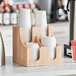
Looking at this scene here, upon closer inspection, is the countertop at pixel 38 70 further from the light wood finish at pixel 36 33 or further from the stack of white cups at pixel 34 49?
the light wood finish at pixel 36 33

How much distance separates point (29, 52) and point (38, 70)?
0.16 m

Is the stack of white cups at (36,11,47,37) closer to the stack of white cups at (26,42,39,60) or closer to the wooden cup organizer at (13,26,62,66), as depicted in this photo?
the wooden cup organizer at (13,26,62,66)

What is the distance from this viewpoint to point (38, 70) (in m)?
2.12

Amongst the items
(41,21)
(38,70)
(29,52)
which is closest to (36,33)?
(41,21)

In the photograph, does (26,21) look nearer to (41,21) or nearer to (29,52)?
(41,21)

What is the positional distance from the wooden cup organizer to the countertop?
0.05 metres

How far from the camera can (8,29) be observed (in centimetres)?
468

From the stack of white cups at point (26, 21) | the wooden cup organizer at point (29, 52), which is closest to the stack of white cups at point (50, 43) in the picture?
the wooden cup organizer at point (29, 52)

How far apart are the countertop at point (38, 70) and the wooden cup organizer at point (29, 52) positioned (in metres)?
0.05

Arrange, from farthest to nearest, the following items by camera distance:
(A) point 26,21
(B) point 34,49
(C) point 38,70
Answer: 1. (A) point 26,21
2. (B) point 34,49
3. (C) point 38,70

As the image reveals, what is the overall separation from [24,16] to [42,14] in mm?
151

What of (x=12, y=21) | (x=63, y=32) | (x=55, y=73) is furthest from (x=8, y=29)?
(x=55, y=73)

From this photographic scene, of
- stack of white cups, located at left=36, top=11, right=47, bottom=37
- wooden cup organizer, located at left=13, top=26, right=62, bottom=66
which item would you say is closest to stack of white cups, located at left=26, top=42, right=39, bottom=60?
wooden cup organizer, located at left=13, top=26, right=62, bottom=66

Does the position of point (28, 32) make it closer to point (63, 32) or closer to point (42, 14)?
point (42, 14)
